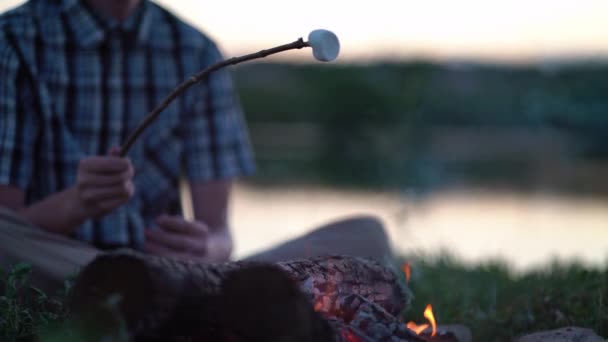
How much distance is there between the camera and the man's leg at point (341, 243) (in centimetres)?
315

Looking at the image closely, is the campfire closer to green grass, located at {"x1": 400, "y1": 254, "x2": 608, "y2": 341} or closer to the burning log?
the burning log

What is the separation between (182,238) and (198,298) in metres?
1.22

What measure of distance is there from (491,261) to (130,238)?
5.74ft

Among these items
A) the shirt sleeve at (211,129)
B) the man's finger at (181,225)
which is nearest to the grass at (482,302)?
the man's finger at (181,225)

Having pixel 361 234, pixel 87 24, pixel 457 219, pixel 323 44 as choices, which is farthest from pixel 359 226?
pixel 457 219

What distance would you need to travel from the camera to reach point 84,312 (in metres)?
1.86

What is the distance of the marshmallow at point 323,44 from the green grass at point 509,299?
3.81 feet

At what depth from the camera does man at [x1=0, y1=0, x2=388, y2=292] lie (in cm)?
306

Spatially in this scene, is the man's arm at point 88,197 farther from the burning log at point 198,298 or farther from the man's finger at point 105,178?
the burning log at point 198,298

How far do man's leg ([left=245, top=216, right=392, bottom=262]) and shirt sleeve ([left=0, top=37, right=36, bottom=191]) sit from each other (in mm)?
811

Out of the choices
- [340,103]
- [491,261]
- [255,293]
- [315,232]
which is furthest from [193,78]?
[340,103]

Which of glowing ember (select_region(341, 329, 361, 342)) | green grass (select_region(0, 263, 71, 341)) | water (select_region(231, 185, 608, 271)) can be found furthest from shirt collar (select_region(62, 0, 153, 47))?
water (select_region(231, 185, 608, 271))

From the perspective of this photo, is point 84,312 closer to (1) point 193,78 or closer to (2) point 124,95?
(1) point 193,78

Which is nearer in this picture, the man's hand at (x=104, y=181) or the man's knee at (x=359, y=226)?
the man's hand at (x=104, y=181)
